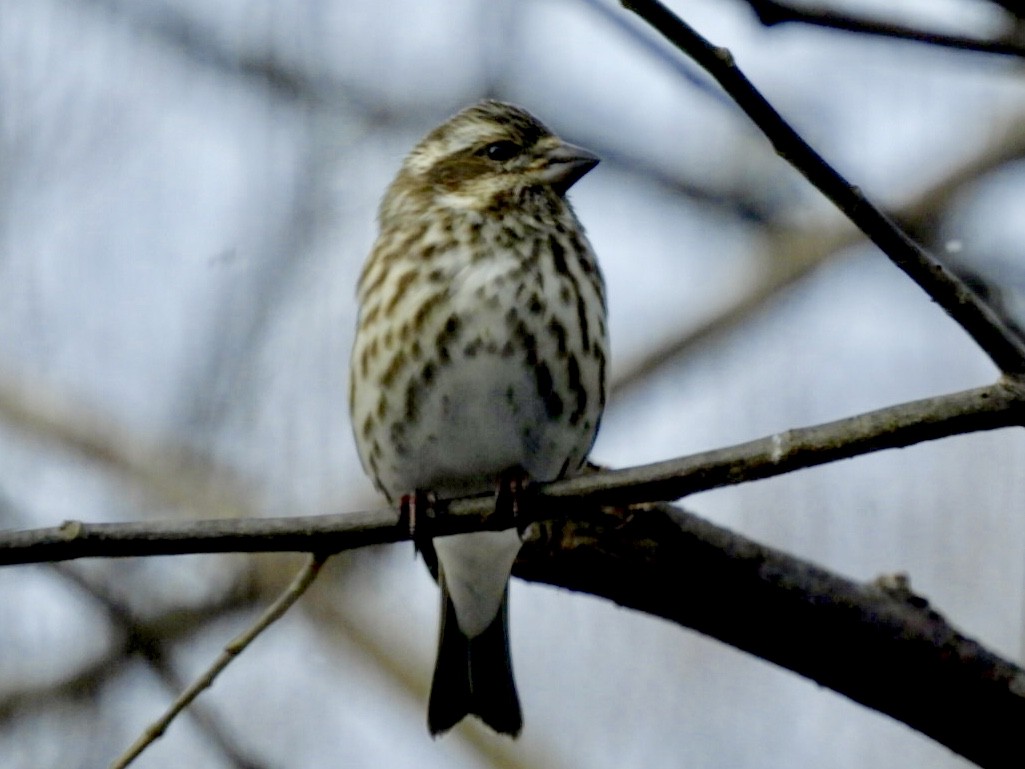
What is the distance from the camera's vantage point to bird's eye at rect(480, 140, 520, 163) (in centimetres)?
549

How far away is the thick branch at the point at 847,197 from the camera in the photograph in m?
3.06

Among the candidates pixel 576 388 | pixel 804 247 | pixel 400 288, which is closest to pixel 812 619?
pixel 576 388

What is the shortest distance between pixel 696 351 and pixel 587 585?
259 centimetres

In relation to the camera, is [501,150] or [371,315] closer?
[371,315]

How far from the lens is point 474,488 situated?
4.84 m

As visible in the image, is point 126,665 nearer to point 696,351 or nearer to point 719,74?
point 696,351

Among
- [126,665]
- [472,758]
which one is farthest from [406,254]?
[472,758]

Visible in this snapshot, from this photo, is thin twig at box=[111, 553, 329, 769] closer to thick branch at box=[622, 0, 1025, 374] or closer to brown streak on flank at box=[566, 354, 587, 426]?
brown streak on flank at box=[566, 354, 587, 426]

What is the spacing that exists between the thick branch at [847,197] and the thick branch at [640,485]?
0.13 meters

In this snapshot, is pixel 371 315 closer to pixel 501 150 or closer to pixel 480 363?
pixel 480 363

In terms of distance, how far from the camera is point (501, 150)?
550cm

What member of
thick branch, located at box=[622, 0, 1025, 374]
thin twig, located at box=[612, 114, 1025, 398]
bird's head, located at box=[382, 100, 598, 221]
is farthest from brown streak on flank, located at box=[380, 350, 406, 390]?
thin twig, located at box=[612, 114, 1025, 398]

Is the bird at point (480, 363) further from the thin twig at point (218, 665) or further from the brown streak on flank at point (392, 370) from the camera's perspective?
the thin twig at point (218, 665)

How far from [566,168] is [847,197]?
2.24 metres
